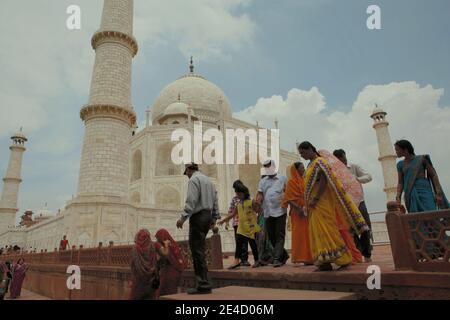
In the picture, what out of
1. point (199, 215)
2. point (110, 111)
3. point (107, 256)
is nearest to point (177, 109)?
point (110, 111)

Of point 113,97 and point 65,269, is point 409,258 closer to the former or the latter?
point 65,269

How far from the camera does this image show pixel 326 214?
10.1 ft

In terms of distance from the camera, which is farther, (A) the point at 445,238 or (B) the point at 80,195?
(B) the point at 80,195

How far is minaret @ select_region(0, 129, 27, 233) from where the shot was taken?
76.6 feet

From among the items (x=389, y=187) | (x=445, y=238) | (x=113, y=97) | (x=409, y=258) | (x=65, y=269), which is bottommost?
(x=65, y=269)

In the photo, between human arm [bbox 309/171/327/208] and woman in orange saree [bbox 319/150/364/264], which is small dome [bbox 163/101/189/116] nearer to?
woman in orange saree [bbox 319/150/364/264]

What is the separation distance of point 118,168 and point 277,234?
336 inches

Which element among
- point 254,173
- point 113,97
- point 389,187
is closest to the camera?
point 113,97

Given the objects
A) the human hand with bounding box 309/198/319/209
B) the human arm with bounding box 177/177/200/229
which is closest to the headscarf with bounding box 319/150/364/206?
the human hand with bounding box 309/198/319/209

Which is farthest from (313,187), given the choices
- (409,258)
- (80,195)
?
(80,195)

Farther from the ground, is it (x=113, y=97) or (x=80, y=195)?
(x=113, y=97)

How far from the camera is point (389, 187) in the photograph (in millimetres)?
20406
